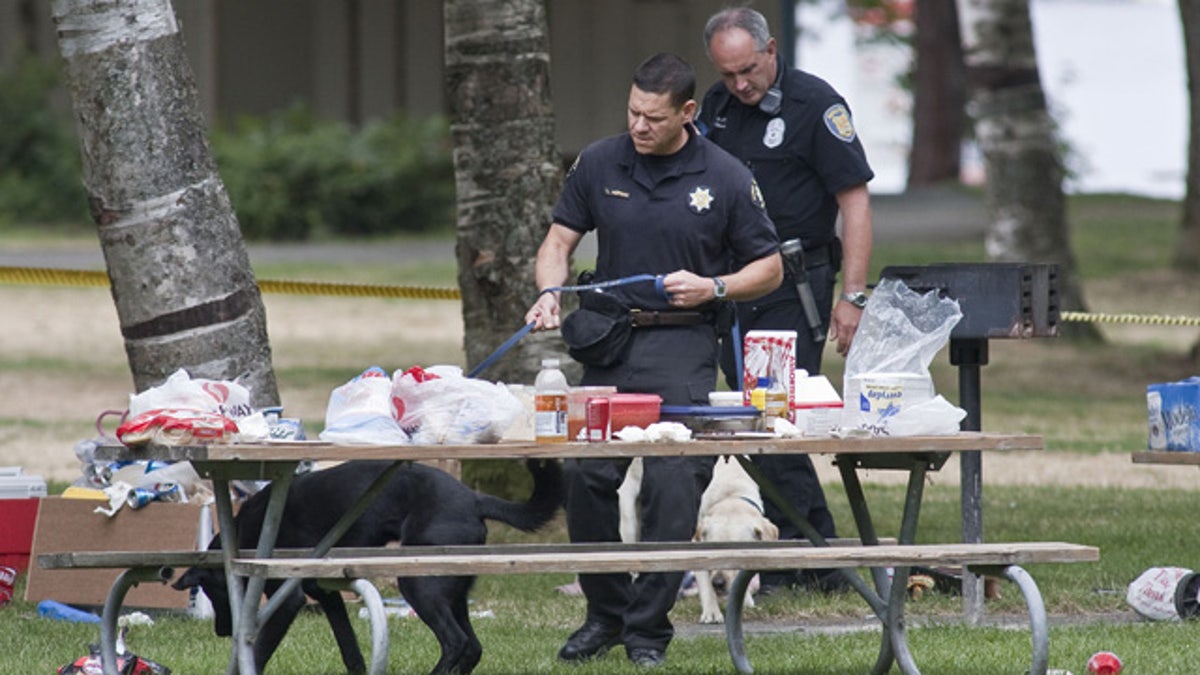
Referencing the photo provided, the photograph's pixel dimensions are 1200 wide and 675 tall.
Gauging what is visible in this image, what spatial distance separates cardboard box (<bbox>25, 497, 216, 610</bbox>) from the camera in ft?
24.6

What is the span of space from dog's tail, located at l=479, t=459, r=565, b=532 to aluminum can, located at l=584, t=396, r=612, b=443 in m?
0.78

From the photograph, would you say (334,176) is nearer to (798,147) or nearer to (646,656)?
(798,147)

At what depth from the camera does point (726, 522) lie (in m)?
7.82

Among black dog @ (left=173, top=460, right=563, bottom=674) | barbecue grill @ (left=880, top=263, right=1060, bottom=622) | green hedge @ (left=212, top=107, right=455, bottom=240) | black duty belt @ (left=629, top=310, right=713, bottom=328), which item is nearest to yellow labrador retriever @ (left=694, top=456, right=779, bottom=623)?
barbecue grill @ (left=880, top=263, right=1060, bottom=622)

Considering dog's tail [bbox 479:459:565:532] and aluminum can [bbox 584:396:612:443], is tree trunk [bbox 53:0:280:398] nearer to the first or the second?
dog's tail [bbox 479:459:565:532]

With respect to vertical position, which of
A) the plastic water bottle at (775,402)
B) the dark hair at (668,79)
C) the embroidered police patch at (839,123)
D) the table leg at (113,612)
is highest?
the dark hair at (668,79)

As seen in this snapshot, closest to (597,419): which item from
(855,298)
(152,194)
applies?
(855,298)

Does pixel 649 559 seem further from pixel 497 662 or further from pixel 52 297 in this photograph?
pixel 52 297

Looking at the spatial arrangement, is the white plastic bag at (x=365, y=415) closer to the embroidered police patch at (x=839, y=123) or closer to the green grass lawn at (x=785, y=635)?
the green grass lawn at (x=785, y=635)

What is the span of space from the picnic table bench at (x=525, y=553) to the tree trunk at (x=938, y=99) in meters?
29.8

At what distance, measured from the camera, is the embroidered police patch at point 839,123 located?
780 centimetres

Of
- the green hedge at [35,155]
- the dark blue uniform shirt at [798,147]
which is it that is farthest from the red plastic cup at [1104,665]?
the green hedge at [35,155]

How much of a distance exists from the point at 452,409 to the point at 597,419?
0.38m

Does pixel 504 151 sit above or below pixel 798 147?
below
